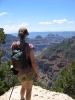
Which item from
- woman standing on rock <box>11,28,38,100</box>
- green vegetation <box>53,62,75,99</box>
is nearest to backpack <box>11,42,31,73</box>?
woman standing on rock <box>11,28,38,100</box>

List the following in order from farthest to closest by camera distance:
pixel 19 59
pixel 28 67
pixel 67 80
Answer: pixel 67 80 < pixel 28 67 < pixel 19 59

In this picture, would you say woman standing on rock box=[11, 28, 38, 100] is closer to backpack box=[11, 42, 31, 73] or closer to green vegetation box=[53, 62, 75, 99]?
backpack box=[11, 42, 31, 73]

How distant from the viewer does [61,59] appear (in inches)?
7628

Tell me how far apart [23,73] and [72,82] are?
20.8 metres

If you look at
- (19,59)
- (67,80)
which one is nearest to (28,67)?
(19,59)

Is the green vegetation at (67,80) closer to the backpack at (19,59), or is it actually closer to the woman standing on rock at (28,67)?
the woman standing on rock at (28,67)

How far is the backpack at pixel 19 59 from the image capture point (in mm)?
4836

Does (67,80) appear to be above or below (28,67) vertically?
below

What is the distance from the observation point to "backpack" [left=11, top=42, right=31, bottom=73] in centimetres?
484

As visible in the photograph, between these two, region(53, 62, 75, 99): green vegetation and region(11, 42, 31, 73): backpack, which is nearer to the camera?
region(11, 42, 31, 73): backpack

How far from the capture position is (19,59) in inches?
191

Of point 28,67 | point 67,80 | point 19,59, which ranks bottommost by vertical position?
point 67,80

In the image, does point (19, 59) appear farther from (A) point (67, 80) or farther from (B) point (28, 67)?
(A) point (67, 80)

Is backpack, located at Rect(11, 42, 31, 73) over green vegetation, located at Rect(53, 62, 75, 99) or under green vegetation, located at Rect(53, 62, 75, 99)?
over
